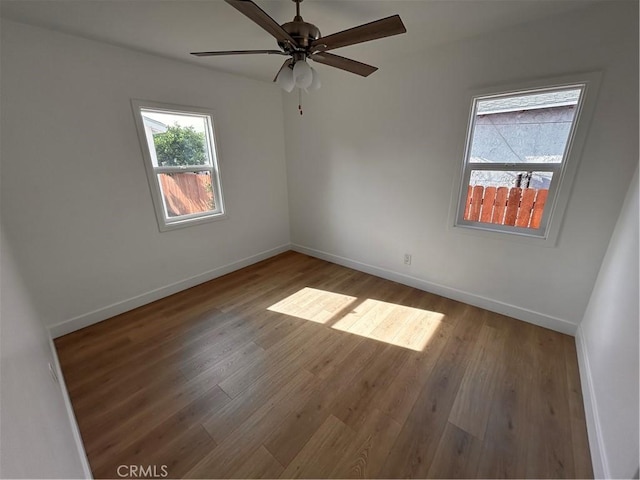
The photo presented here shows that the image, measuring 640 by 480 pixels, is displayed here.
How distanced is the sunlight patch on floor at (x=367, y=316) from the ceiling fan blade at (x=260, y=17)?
2180 millimetres

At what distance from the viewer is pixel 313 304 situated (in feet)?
9.04

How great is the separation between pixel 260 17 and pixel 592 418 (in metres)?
2.78

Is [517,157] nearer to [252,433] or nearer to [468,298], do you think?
[468,298]

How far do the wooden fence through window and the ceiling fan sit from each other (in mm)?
1597

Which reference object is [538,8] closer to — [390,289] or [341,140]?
[341,140]

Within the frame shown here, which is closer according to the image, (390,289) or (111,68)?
(111,68)

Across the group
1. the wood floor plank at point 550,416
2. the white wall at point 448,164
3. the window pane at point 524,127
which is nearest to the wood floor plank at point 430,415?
the wood floor plank at point 550,416

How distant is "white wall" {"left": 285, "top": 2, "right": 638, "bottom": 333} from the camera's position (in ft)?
5.93

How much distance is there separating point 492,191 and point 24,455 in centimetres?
314

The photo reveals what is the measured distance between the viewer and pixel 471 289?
2688 mm

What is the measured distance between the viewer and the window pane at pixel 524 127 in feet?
6.61

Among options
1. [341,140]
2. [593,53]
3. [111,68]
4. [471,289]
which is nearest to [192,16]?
[111,68]

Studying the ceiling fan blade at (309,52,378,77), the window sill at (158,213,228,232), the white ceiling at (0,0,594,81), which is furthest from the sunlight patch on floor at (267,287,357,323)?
the white ceiling at (0,0,594,81)

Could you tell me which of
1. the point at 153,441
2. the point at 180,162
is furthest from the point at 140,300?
the point at 153,441
